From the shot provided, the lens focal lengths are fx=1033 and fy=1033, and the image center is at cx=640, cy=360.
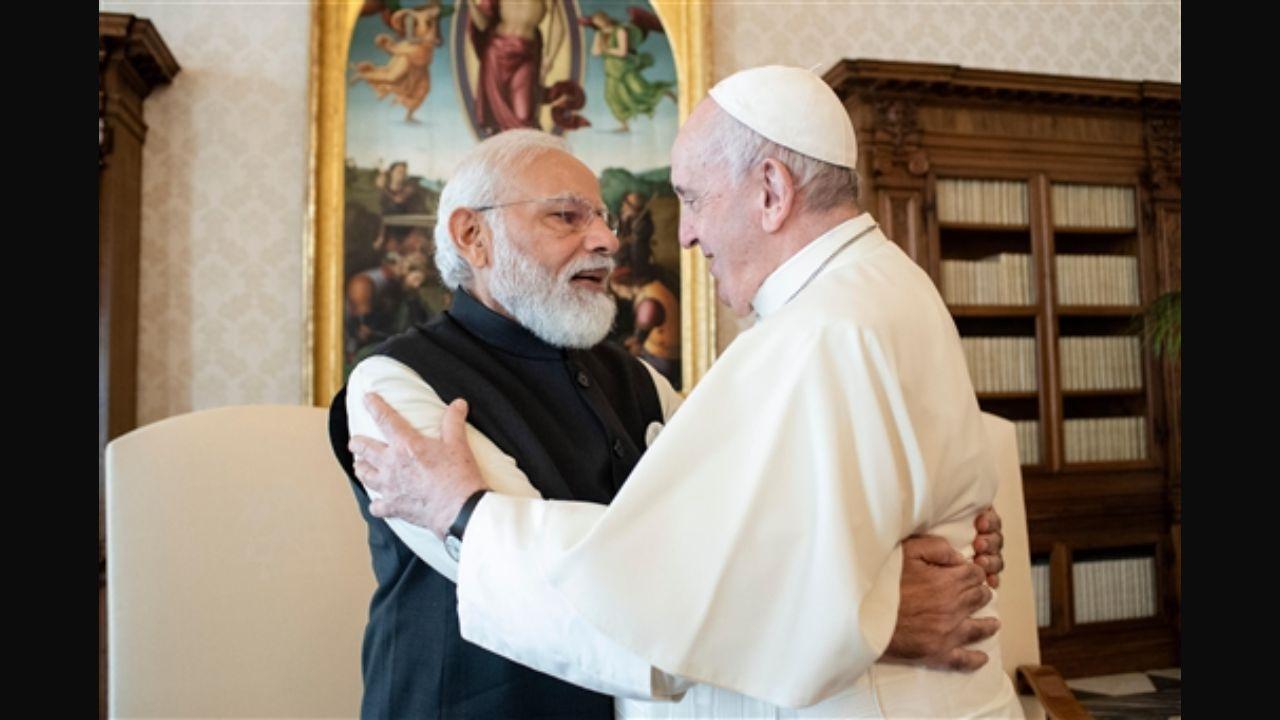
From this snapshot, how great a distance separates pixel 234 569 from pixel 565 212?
3.88ft

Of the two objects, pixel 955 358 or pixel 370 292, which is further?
pixel 370 292

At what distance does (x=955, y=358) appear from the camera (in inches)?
63.0

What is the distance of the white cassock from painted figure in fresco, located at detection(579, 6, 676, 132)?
4.12 metres

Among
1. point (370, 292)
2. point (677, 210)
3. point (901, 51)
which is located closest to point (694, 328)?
point (677, 210)

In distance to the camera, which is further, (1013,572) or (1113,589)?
(1113,589)

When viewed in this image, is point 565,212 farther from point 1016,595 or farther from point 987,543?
point 1016,595

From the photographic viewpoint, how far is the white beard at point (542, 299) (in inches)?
85.0

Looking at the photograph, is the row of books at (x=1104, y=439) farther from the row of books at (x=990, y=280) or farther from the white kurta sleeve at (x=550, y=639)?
the white kurta sleeve at (x=550, y=639)

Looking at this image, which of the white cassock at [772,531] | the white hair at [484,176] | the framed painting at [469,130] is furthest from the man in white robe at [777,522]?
the framed painting at [469,130]

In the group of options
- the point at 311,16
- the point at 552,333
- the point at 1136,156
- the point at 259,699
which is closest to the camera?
the point at 552,333

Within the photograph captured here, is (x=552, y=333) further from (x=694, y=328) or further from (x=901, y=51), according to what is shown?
(x=901, y=51)

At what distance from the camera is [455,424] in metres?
1.78

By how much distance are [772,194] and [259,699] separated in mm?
1729

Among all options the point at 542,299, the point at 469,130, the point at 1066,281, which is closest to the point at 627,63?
the point at 469,130
